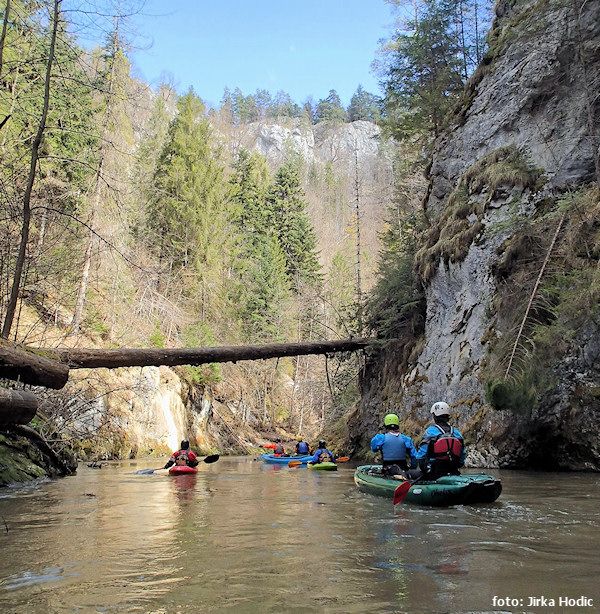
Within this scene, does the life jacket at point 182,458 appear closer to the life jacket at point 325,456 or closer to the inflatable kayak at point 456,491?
the life jacket at point 325,456

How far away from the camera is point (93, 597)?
3404 mm

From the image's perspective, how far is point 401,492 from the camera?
26.1 ft

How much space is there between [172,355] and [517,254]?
8.94m

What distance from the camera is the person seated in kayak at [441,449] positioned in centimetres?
821

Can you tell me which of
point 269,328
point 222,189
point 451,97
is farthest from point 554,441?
point 222,189

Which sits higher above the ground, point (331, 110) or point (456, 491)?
point (331, 110)

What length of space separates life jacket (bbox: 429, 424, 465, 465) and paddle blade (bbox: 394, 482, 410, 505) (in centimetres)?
76

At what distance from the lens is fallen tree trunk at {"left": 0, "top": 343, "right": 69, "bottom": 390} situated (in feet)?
22.3

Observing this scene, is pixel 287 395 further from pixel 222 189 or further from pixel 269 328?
pixel 222 189

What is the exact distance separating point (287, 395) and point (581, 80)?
28.8 meters

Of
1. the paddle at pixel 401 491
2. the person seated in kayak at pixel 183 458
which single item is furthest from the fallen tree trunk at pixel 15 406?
the person seated in kayak at pixel 183 458

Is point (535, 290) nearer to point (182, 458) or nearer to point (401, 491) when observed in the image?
point (401, 491)

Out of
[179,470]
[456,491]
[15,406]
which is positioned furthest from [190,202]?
[456,491]

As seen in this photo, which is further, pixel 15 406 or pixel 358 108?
pixel 358 108
